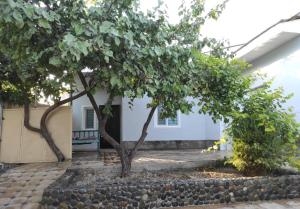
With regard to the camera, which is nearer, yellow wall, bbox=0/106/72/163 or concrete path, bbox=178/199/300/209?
concrete path, bbox=178/199/300/209

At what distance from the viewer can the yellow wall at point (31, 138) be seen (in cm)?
844

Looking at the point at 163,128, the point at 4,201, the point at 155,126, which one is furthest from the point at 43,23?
the point at 163,128

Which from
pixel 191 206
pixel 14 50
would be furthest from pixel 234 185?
pixel 14 50

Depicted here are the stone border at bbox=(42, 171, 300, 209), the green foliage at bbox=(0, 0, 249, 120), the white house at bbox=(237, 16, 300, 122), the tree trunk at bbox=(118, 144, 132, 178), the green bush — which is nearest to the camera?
the green foliage at bbox=(0, 0, 249, 120)

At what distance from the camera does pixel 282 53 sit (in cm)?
775

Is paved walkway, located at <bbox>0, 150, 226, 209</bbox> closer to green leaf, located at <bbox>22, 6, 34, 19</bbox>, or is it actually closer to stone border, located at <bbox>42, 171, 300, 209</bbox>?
stone border, located at <bbox>42, 171, 300, 209</bbox>

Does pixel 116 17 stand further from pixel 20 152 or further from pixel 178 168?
pixel 20 152

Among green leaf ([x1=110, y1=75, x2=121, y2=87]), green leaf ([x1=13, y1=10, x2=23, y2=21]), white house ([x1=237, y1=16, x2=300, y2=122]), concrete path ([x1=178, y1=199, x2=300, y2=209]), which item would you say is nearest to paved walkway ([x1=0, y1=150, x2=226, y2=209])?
concrete path ([x1=178, y1=199, x2=300, y2=209])

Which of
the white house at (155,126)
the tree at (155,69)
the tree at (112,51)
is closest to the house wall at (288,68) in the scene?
the tree at (155,69)

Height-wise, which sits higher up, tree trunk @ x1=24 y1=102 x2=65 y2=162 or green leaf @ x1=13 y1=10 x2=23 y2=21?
green leaf @ x1=13 y1=10 x2=23 y2=21

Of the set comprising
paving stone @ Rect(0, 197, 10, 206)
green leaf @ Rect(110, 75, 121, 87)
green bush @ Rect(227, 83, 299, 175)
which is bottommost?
paving stone @ Rect(0, 197, 10, 206)

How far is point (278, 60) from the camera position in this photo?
25.9ft

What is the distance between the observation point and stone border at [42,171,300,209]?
3992 millimetres

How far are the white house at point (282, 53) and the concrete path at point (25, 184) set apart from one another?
5.53 m
